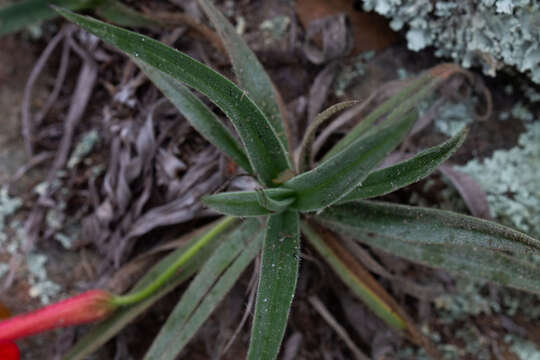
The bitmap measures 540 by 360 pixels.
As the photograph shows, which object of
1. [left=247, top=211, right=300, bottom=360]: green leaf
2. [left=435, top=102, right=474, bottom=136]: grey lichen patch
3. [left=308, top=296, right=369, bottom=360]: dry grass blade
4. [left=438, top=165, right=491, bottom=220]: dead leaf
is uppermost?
[left=247, top=211, right=300, bottom=360]: green leaf

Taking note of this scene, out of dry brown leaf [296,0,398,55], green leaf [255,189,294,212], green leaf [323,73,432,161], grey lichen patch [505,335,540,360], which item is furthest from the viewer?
dry brown leaf [296,0,398,55]

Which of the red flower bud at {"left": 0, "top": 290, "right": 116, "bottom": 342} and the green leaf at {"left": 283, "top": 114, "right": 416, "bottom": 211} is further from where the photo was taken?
the red flower bud at {"left": 0, "top": 290, "right": 116, "bottom": 342}

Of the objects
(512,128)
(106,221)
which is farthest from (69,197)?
(512,128)

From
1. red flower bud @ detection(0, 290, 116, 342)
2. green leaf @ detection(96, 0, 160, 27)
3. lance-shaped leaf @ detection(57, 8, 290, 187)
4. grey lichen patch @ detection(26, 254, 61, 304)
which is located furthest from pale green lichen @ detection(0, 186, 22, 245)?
lance-shaped leaf @ detection(57, 8, 290, 187)

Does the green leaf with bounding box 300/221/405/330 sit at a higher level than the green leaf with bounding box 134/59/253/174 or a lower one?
lower

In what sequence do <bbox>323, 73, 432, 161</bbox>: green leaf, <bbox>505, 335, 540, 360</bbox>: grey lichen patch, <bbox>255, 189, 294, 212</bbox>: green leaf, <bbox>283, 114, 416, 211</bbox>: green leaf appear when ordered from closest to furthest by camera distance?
<bbox>283, 114, 416, 211</bbox>: green leaf
<bbox>255, 189, 294, 212</bbox>: green leaf
<bbox>323, 73, 432, 161</bbox>: green leaf
<bbox>505, 335, 540, 360</bbox>: grey lichen patch

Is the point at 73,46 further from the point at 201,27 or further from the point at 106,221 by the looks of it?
the point at 106,221

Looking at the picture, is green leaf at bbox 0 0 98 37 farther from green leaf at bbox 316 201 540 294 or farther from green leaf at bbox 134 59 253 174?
green leaf at bbox 316 201 540 294

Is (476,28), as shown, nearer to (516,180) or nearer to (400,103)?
(400,103)
